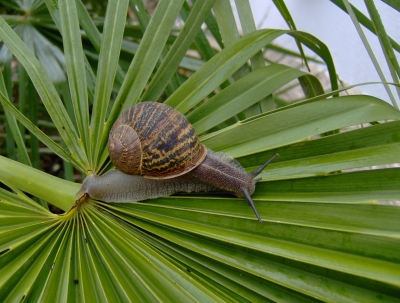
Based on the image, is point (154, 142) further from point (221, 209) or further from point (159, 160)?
point (221, 209)

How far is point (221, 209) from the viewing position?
1.34 metres

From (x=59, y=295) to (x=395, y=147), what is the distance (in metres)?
1.20

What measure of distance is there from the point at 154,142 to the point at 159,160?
0.08 meters

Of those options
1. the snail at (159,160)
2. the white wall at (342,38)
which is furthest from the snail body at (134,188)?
the white wall at (342,38)

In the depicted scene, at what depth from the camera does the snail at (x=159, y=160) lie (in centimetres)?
144

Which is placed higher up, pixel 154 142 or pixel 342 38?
pixel 342 38

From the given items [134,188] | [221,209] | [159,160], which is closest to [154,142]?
[159,160]

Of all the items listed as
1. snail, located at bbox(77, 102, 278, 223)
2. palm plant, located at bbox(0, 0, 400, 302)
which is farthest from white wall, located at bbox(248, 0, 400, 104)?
snail, located at bbox(77, 102, 278, 223)

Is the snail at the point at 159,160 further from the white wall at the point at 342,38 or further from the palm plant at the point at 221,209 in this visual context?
the white wall at the point at 342,38

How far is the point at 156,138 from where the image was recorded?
1.47 m

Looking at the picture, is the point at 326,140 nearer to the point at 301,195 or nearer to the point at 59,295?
the point at 301,195

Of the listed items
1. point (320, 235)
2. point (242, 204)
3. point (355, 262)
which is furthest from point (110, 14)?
point (355, 262)

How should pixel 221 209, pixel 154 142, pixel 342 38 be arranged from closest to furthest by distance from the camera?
pixel 221 209, pixel 154 142, pixel 342 38

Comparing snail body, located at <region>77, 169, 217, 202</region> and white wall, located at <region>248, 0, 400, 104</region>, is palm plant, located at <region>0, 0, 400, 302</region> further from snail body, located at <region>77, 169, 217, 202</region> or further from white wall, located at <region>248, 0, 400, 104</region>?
white wall, located at <region>248, 0, 400, 104</region>
